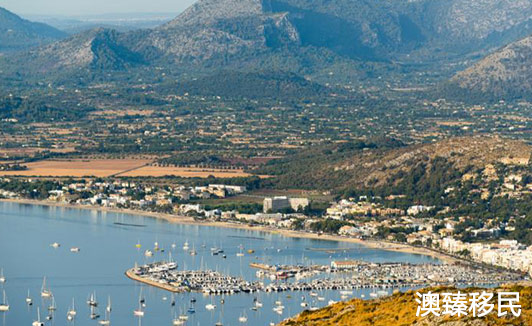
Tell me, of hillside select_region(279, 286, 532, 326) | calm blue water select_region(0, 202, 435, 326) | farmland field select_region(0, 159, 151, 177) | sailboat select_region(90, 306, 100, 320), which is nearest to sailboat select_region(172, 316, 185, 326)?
calm blue water select_region(0, 202, 435, 326)

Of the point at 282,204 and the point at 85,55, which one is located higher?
the point at 85,55

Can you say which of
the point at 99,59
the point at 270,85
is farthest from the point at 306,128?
the point at 99,59

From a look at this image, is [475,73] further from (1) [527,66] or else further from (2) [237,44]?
(2) [237,44]

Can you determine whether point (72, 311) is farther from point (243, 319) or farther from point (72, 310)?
point (243, 319)

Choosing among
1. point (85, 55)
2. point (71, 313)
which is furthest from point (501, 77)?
point (71, 313)

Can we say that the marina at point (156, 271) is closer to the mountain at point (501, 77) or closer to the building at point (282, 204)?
the building at point (282, 204)
